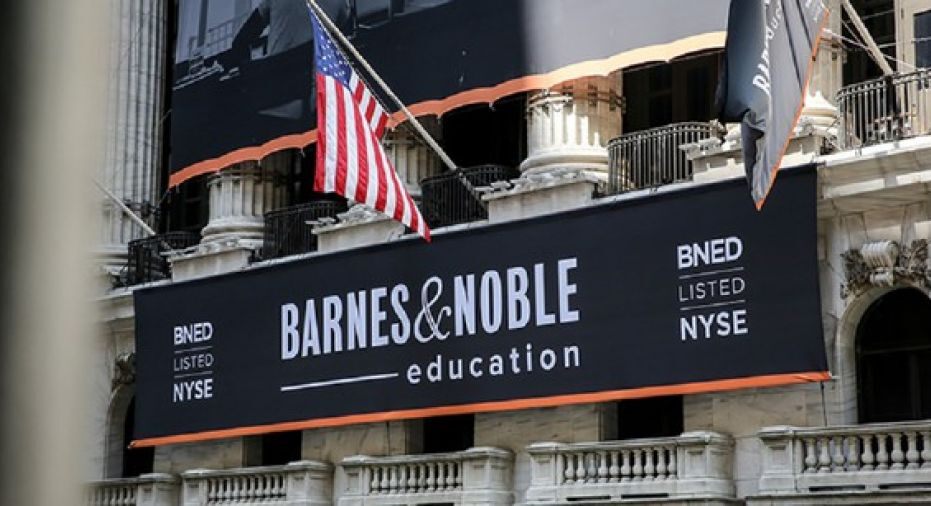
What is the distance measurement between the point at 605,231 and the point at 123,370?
13495 mm

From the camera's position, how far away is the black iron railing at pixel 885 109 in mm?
22141

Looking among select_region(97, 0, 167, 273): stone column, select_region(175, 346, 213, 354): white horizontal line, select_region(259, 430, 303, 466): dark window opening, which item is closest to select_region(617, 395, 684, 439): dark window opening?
select_region(259, 430, 303, 466): dark window opening

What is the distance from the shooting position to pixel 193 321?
3173cm

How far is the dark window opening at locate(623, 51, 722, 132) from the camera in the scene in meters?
26.4

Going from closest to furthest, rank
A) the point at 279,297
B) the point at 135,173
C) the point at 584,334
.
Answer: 1. the point at 584,334
2. the point at 279,297
3. the point at 135,173

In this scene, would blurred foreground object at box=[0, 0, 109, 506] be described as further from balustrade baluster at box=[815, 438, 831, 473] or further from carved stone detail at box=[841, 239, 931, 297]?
carved stone detail at box=[841, 239, 931, 297]

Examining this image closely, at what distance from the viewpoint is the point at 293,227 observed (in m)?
31.7

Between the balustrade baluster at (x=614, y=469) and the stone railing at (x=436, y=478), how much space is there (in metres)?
2.45

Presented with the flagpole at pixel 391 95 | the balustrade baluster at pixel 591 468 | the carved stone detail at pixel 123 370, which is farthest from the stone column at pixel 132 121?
the balustrade baluster at pixel 591 468

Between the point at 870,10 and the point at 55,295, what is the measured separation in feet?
75.5

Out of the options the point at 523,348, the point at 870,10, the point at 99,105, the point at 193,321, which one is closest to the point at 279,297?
the point at 193,321

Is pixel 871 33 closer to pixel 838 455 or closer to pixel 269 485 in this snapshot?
pixel 838 455

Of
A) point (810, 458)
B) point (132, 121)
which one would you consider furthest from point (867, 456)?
point (132, 121)

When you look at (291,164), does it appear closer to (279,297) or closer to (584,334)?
(279,297)
